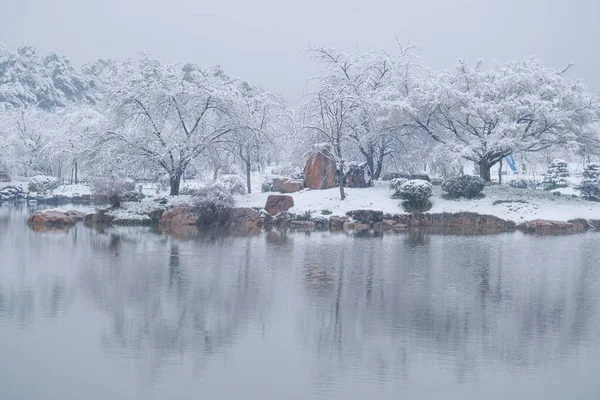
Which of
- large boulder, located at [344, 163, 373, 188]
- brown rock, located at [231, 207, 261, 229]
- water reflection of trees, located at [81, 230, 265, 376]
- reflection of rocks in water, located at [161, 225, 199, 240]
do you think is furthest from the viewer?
large boulder, located at [344, 163, 373, 188]

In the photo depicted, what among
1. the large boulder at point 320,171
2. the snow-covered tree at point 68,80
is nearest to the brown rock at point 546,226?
the large boulder at point 320,171

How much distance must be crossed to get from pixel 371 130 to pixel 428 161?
342cm

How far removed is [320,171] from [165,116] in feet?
27.1

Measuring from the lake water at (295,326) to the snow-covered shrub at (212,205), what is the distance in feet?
31.9

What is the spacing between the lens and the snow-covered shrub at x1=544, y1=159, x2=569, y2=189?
44.5 metres

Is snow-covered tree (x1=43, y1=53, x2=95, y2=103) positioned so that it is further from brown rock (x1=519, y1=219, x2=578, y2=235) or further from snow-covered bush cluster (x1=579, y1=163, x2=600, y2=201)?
brown rock (x1=519, y1=219, x2=578, y2=235)

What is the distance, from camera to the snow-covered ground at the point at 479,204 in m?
29.2

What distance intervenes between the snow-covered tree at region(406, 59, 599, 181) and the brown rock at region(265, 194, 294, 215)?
24.3 ft

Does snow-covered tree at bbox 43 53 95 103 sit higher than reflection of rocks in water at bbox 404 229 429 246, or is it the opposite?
snow-covered tree at bbox 43 53 95 103

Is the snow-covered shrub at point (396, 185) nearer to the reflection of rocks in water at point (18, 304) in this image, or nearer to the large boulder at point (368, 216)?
the large boulder at point (368, 216)

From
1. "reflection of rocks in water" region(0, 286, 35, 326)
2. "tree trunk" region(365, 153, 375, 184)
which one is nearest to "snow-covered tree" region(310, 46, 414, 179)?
"tree trunk" region(365, 153, 375, 184)

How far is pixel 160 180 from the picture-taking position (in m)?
33.3

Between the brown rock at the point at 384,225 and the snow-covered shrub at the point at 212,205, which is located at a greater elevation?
the snow-covered shrub at the point at 212,205

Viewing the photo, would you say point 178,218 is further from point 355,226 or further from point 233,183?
point 355,226
